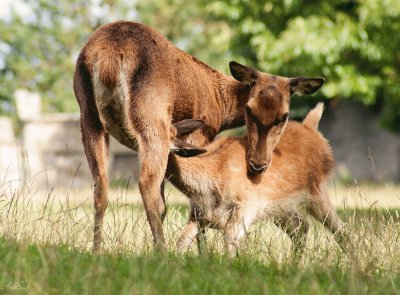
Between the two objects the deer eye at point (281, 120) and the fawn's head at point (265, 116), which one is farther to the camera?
the deer eye at point (281, 120)

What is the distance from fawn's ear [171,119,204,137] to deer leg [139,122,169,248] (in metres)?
0.20

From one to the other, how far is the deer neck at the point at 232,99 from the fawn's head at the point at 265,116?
1.55 feet

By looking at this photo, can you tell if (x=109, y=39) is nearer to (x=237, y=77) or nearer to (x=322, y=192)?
(x=237, y=77)

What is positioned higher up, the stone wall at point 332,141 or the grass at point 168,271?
the stone wall at point 332,141

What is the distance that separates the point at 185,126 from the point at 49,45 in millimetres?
28336

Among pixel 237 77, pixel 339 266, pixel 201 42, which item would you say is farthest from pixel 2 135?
pixel 339 266

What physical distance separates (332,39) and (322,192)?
9999 millimetres

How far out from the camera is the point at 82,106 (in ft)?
22.9

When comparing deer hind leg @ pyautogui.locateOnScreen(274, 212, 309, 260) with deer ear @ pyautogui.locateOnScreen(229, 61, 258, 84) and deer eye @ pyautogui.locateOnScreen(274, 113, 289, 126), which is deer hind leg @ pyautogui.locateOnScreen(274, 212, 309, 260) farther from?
deer ear @ pyautogui.locateOnScreen(229, 61, 258, 84)

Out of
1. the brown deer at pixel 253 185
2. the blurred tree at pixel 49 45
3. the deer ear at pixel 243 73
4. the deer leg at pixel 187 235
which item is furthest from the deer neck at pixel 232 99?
the blurred tree at pixel 49 45

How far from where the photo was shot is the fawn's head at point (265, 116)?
24.1 feet

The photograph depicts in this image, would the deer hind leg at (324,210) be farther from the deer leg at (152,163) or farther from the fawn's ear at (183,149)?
the deer leg at (152,163)

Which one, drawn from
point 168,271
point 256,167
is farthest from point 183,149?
point 168,271

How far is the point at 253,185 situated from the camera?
7.29m
